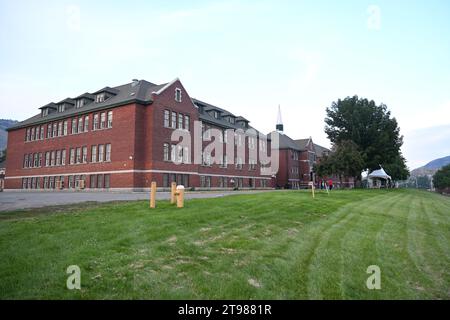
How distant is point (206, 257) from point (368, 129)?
192ft

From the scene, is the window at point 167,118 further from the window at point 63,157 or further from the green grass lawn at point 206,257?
the green grass lawn at point 206,257

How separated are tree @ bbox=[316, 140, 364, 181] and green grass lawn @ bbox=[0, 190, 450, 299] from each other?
1305 inches

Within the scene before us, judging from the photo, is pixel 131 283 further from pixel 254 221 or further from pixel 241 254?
pixel 254 221

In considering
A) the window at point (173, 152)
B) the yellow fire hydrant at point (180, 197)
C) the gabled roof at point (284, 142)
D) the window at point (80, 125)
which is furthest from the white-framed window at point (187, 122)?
the gabled roof at point (284, 142)

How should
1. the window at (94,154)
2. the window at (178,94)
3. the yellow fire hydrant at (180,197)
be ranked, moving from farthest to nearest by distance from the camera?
the window at (178,94) → the window at (94,154) → the yellow fire hydrant at (180,197)

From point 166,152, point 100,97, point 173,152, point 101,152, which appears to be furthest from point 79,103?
point 173,152

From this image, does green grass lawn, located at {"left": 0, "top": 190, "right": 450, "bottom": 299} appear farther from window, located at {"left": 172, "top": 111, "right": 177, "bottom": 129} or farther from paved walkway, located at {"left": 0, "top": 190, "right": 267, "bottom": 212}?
window, located at {"left": 172, "top": 111, "right": 177, "bottom": 129}

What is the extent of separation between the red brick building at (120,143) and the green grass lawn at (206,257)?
26.7 metres

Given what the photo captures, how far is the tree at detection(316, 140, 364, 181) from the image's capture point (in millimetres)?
42906

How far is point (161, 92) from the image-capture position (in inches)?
1519

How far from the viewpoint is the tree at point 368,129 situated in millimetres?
57469

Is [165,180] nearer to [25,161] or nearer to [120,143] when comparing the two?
[120,143]

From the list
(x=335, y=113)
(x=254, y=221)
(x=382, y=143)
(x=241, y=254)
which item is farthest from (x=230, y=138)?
(x=241, y=254)

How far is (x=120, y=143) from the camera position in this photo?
124 ft
